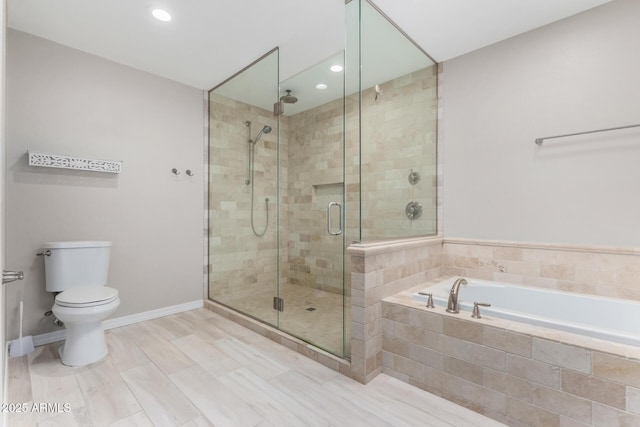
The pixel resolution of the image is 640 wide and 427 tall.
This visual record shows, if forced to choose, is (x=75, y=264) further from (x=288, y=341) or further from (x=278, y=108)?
(x=278, y=108)

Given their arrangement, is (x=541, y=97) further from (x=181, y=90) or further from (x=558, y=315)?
(x=181, y=90)

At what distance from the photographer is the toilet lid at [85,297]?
1.96m

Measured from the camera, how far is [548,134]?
2.22 metres

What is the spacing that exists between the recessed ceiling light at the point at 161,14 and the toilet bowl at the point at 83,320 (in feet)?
6.44

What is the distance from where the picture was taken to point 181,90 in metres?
3.13

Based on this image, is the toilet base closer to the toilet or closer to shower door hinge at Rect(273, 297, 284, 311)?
the toilet

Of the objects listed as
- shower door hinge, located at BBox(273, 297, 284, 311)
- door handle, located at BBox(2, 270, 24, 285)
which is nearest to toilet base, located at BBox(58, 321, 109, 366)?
door handle, located at BBox(2, 270, 24, 285)

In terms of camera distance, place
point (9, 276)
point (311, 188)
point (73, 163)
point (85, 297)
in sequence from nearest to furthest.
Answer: point (9, 276), point (85, 297), point (73, 163), point (311, 188)

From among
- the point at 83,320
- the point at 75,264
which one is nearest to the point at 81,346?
the point at 83,320

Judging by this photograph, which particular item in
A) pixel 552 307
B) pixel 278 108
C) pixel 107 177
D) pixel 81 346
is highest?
pixel 278 108

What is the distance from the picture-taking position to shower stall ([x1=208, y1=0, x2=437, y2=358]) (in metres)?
2.26

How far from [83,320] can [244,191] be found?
1693 mm

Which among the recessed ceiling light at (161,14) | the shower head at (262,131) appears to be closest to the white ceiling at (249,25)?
the recessed ceiling light at (161,14)

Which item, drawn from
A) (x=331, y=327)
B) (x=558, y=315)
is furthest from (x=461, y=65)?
(x=331, y=327)
